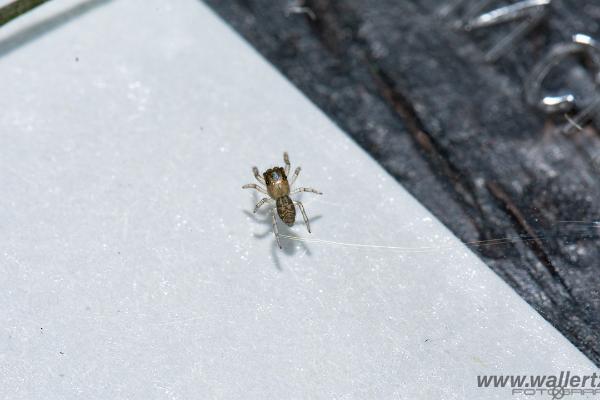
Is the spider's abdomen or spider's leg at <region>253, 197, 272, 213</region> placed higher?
the spider's abdomen

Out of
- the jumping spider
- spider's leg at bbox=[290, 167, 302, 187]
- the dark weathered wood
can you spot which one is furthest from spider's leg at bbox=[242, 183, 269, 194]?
the dark weathered wood

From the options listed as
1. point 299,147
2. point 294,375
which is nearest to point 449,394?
point 294,375

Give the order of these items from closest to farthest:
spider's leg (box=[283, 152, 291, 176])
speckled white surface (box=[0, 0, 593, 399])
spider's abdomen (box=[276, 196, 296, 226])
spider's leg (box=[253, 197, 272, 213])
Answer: speckled white surface (box=[0, 0, 593, 399])
spider's abdomen (box=[276, 196, 296, 226])
spider's leg (box=[253, 197, 272, 213])
spider's leg (box=[283, 152, 291, 176])

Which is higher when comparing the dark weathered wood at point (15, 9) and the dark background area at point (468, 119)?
the dark weathered wood at point (15, 9)

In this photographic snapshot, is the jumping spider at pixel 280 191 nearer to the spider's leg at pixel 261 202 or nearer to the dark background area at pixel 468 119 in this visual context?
the spider's leg at pixel 261 202

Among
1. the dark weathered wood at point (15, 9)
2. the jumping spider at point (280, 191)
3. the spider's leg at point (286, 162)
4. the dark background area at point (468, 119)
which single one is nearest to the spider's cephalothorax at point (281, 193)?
the jumping spider at point (280, 191)

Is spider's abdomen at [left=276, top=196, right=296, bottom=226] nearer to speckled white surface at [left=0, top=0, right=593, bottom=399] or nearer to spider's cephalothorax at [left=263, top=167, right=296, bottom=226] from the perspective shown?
spider's cephalothorax at [left=263, top=167, right=296, bottom=226]
